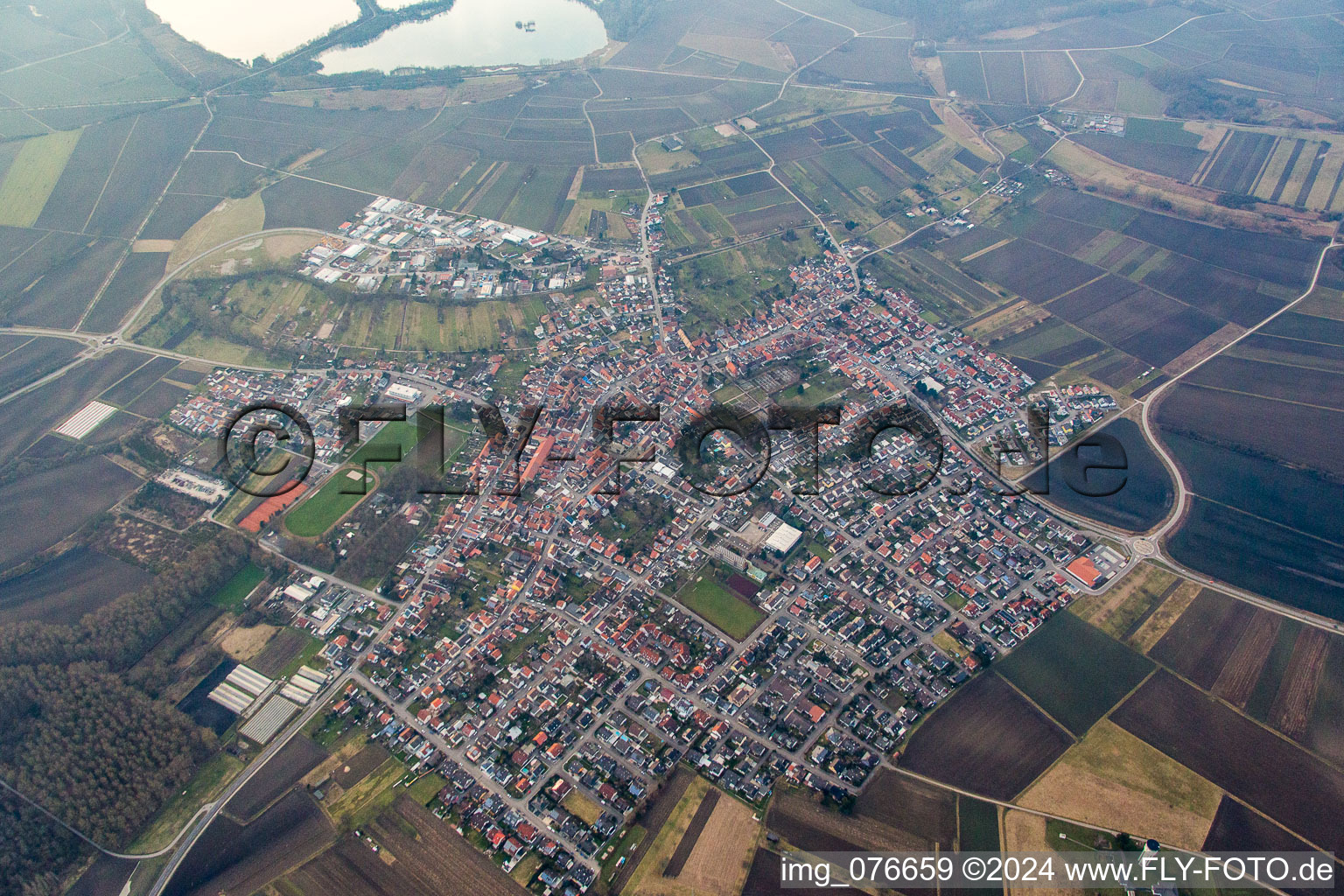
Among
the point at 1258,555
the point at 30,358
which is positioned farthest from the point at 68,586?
the point at 1258,555

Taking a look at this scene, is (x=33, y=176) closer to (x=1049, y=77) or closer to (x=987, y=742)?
(x=987, y=742)

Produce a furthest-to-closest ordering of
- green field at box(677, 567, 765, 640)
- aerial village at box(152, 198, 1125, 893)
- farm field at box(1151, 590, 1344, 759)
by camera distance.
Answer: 1. green field at box(677, 567, 765, 640)
2. aerial village at box(152, 198, 1125, 893)
3. farm field at box(1151, 590, 1344, 759)

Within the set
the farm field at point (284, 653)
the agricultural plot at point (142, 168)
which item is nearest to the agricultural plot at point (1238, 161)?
the farm field at point (284, 653)

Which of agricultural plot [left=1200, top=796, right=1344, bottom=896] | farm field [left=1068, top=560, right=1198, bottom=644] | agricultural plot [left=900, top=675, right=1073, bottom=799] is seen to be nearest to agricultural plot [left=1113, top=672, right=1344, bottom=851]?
agricultural plot [left=1200, top=796, right=1344, bottom=896]

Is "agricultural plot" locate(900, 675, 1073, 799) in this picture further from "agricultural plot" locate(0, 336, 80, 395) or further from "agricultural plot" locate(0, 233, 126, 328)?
"agricultural plot" locate(0, 233, 126, 328)

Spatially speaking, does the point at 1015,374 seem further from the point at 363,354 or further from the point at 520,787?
the point at 363,354

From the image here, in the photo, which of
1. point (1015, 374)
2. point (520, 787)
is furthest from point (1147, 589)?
point (520, 787)

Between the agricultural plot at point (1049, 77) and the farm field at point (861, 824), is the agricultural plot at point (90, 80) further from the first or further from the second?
the agricultural plot at point (1049, 77)
